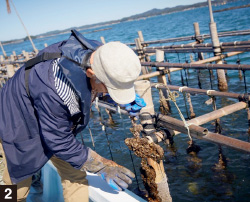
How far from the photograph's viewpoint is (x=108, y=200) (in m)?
2.49

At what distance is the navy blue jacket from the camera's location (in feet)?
6.36

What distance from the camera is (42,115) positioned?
197 centimetres

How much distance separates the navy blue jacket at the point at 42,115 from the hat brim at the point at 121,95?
0.64 feet

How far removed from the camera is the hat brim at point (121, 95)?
2023mm

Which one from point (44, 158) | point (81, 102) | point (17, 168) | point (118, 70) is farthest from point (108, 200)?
point (118, 70)

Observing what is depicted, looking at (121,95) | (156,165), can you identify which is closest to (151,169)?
(156,165)

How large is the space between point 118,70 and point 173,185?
13.2 ft

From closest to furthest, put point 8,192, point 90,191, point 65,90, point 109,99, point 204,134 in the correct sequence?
point 65,90 → point 8,192 → point 204,134 → point 90,191 → point 109,99

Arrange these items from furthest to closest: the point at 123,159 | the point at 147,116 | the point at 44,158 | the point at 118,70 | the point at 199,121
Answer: the point at 123,159, the point at 199,121, the point at 147,116, the point at 44,158, the point at 118,70

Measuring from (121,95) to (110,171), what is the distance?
0.74 meters

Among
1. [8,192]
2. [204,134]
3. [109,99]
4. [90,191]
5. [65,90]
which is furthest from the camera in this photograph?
[109,99]

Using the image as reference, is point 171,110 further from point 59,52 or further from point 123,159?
point 59,52

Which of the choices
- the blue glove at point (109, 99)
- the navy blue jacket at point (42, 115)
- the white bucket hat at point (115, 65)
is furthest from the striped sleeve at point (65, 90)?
the blue glove at point (109, 99)

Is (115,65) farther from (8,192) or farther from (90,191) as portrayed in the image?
(8,192)
